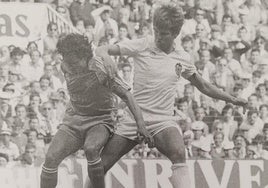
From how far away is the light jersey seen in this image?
2.26m

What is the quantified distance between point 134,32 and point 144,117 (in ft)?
1.60

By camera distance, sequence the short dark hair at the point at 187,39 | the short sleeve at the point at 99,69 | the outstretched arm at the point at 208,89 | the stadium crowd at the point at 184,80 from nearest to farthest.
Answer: the short sleeve at the point at 99,69 → the outstretched arm at the point at 208,89 → the stadium crowd at the point at 184,80 → the short dark hair at the point at 187,39

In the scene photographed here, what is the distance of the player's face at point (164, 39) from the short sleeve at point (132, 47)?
0.16 ft

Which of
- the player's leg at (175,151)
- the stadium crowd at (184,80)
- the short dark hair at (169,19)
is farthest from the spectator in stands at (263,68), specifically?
the player's leg at (175,151)

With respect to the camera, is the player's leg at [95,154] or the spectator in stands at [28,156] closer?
the player's leg at [95,154]

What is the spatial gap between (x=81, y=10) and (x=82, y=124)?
0.59 m

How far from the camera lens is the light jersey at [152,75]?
2.26m

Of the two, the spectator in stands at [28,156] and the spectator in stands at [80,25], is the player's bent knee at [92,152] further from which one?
the spectator in stands at [80,25]

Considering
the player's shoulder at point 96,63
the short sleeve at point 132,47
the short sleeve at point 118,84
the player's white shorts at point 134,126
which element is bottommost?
the player's white shorts at point 134,126

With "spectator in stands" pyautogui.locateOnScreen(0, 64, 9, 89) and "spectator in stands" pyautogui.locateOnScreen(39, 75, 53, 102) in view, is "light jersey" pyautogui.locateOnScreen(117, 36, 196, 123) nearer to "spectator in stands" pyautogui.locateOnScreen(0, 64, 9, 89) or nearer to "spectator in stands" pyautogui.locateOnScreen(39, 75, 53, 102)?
"spectator in stands" pyautogui.locateOnScreen(39, 75, 53, 102)

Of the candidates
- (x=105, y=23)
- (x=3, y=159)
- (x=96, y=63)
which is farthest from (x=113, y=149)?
(x=105, y=23)

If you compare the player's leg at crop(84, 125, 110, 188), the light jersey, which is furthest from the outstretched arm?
the player's leg at crop(84, 125, 110, 188)

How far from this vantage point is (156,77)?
227 cm

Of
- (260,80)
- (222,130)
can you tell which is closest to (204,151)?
(222,130)
